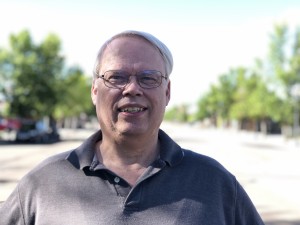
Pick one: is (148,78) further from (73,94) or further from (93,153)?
(73,94)

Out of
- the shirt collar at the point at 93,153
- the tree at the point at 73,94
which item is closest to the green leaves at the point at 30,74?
the tree at the point at 73,94

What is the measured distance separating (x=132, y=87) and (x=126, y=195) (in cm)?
46

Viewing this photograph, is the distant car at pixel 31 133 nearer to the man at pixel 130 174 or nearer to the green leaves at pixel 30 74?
the green leaves at pixel 30 74

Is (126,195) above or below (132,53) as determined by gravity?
below

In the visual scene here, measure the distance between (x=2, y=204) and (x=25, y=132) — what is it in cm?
3274

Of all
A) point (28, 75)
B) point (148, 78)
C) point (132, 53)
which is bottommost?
point (28, 75)

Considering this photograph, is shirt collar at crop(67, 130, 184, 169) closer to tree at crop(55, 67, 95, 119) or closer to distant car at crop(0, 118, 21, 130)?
tree at crop(55, 67, 95, 119)

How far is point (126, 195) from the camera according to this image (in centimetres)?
187

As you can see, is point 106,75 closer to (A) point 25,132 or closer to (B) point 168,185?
(B) point 168,185

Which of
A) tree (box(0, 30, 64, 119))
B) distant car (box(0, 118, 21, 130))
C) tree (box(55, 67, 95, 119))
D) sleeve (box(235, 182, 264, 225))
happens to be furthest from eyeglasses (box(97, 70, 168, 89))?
distant car (box(0, 118, 21, 130))

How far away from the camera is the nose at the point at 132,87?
6.37 ft

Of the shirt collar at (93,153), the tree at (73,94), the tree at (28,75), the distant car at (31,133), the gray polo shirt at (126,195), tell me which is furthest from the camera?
the tree at (73,94)

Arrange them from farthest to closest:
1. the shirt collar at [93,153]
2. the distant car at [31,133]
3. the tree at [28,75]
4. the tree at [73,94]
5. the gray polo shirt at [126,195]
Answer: the tree at [73,94], the tree at [28,75], the distant car at [31,133], the shirt collar at [93,153], the gray polo shirt at [126,195]

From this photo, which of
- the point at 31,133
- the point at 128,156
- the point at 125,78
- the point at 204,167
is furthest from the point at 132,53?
the point at 31,133
